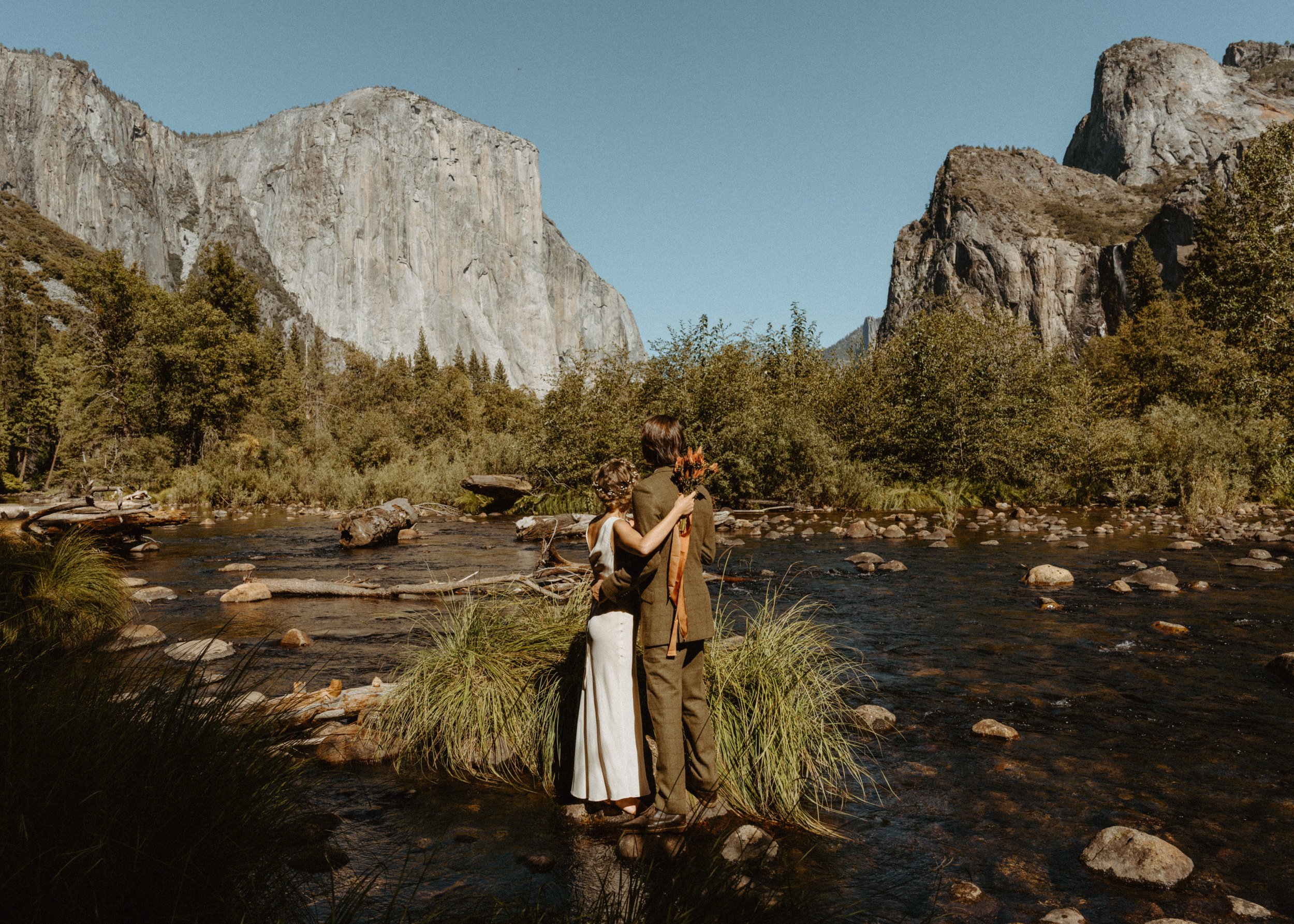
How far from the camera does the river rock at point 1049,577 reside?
12516 millimetres

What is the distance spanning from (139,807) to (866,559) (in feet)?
47.5

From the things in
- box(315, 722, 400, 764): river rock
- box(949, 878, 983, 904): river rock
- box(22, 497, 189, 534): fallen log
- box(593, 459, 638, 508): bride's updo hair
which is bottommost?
box(949, 878, 983, 904): river rock

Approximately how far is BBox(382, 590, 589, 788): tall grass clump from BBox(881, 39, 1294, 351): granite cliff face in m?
98.0

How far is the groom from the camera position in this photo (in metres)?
4.23

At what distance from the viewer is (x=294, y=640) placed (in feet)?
29.4

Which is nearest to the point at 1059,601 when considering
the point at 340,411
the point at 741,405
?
the point at 741,405

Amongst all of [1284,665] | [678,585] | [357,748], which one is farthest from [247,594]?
[1284,665]

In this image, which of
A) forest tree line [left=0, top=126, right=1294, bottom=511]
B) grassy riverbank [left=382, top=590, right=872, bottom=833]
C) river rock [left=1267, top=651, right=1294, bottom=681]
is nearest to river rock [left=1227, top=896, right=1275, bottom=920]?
grassy riverbank [left=382, top=590, right=872, bottom=833]

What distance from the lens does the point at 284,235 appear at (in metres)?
163

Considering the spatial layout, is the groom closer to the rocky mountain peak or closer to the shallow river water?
the shallow river water

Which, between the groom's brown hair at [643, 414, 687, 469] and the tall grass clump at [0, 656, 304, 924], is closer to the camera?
the tall grass clump at [0, 656, 304, 924]

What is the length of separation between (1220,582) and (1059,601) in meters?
3.41

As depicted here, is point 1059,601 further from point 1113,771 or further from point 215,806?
point 215,806

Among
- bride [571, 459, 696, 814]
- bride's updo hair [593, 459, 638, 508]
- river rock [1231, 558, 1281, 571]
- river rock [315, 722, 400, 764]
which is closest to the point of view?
bride [571, 459, 696, 814]
